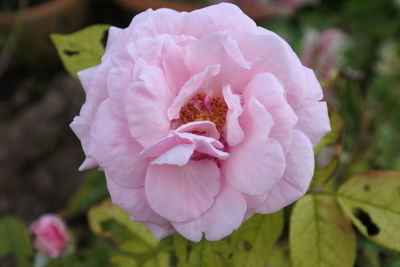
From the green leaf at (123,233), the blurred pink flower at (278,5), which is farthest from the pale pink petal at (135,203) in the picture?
the blurred pink flower at (278,5)

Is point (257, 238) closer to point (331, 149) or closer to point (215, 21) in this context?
point (331, 149)

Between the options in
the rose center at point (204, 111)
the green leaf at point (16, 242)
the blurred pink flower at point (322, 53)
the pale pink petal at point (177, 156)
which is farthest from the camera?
the blurred pink flower at point (322, 53)

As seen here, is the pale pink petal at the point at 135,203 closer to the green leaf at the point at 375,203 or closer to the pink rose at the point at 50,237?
the green leaf at the point at 375,203

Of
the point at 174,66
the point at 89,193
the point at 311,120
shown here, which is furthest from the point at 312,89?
the point at 89,193

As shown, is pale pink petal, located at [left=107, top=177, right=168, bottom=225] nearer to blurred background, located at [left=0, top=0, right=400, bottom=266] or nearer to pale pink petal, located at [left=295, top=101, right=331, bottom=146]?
pale pink petal, located at [left=295, top=101, right=331, bottom=146]

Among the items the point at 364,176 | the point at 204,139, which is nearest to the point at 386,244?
the point at 364,176

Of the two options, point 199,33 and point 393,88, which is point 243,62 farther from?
point 393,88

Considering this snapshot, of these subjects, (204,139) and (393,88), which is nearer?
(204,139)
